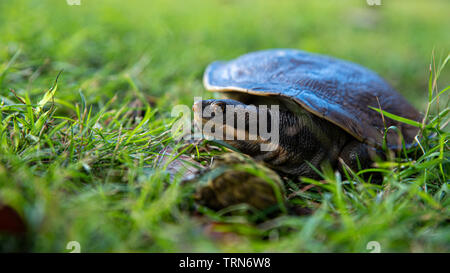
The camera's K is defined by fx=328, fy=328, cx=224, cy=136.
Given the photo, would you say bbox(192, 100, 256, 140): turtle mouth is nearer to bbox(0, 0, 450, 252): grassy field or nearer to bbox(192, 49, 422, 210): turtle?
bbox(192, 49, 422, 210): turtle

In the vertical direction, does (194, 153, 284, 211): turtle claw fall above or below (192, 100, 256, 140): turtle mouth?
below

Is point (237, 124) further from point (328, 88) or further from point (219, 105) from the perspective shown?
point (328, 88)

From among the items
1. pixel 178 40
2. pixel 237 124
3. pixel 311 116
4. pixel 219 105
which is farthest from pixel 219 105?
pixel 178 40

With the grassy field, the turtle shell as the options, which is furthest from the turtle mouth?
the turtle shell

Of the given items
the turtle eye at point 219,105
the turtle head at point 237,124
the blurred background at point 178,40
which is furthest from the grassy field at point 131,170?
the turtle eye at point 219,105

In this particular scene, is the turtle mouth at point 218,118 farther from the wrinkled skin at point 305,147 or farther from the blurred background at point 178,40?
the blurred background at point 178,40
